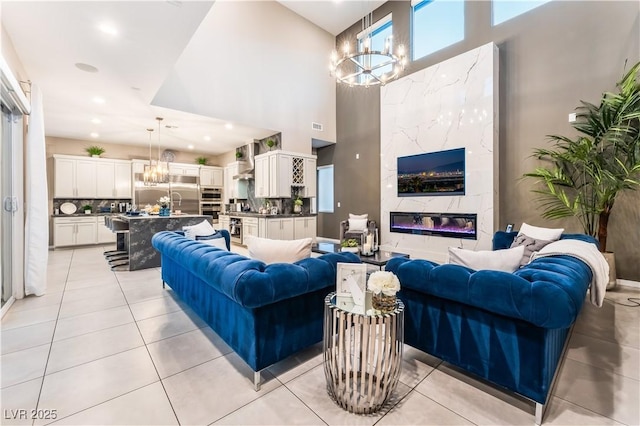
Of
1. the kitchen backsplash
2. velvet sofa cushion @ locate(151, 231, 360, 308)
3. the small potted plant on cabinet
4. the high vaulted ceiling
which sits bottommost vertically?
velvet sofa cushion @ locate(151, 231, 360, 308)

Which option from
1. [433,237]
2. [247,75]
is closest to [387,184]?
[433,237]

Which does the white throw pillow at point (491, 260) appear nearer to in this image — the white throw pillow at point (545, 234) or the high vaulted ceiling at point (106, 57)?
the white throw pillow at point (545, 234)

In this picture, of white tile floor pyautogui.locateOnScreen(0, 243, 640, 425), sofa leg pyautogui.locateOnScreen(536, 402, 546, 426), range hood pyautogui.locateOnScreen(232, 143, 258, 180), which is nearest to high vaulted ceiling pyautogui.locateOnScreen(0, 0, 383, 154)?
range hood pyautogui.locateOnScreen(232, 143, 258, 180)

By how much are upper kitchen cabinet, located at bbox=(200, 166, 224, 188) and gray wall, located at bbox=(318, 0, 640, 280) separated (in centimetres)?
643

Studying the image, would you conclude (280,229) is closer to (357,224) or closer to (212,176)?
(357,224)

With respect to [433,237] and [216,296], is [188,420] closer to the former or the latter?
[216,296]

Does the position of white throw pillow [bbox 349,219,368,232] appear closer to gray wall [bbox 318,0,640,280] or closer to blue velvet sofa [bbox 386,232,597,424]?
gray wall [bbox 318,0,640,280]

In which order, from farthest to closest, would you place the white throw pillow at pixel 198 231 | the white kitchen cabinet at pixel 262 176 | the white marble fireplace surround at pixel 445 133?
1. the white kitchen cabinet at pixel 262 176
2. the white marble fireplace surround at pixel 445 133
3. the white throw pillow at pixel 198 231

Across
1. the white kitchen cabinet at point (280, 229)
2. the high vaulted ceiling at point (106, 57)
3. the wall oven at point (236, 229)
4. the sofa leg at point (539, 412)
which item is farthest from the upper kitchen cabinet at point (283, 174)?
the sofa leg at point (539, 412)

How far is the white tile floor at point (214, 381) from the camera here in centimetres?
152

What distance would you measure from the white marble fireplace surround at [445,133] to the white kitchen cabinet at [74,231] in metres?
7.45

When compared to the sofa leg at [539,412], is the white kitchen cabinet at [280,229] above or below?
above

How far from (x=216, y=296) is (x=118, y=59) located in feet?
10.5

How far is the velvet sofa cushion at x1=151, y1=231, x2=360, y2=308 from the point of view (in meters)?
1.60
